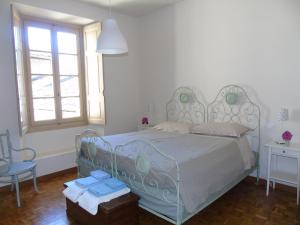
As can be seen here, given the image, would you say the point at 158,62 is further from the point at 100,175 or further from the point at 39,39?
the point at 100,175

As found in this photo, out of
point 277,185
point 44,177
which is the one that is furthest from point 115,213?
point 277,185

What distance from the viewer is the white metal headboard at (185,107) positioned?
13.4 ft

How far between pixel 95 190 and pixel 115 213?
0.96 feet

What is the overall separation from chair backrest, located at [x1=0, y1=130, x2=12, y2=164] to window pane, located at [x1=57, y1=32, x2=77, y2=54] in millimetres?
1785

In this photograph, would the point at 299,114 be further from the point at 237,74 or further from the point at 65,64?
the point at 65,64

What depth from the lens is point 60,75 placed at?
169 inches

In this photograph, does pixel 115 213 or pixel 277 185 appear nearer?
pixel 115 213

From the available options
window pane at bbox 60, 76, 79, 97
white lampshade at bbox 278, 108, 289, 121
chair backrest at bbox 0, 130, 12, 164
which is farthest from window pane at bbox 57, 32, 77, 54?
white lampshade at bbox 278, 108, 289, 121

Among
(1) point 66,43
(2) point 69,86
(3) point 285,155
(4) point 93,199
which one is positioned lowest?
(4) point 93,199

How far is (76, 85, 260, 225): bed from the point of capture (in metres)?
2.10

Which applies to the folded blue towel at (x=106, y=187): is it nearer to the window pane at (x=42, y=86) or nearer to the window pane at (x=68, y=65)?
the window pane at (x=42, y=86)

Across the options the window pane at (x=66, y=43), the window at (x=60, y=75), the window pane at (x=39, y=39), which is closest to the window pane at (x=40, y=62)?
the window at (x=60, y=75)

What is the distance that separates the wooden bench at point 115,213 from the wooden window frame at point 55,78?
6.94ft

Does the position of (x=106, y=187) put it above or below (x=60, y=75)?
below
